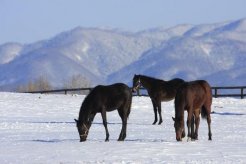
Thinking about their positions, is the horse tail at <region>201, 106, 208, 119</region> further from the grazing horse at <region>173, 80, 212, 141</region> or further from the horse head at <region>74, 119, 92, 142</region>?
the horse head at <region>74, 119, 92, 142</region>

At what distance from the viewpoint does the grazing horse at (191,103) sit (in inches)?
796

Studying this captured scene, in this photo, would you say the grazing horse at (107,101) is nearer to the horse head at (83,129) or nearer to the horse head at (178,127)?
the horse head at (83,129)

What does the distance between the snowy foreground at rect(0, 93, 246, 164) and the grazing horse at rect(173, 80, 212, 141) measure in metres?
0.38

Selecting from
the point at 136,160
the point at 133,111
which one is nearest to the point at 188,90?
the point at 136,160

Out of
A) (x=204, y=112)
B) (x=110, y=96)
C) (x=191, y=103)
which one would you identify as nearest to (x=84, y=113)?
(x=110, y=96)

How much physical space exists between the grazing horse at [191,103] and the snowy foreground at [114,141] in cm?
38

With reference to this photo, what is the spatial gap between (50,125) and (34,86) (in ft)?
285

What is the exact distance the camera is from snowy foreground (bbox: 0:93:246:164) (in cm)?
1784

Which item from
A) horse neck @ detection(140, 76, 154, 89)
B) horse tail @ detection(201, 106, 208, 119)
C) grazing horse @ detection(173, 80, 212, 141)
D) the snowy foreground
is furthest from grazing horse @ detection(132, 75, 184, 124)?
grazing horse @ detection(173, 80, 212, 141)

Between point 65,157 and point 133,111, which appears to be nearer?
point 65,157

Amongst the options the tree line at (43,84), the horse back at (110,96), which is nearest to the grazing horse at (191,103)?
the horse back at (110,96)

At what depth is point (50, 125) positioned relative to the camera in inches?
1097

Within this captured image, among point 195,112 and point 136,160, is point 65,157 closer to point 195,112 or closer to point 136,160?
point 136,160

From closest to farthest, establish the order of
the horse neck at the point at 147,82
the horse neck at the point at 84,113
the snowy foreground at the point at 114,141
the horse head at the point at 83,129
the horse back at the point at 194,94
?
the snowy foreground at the point at 114,141, the horse back at the point at 194,94, the horse neck at the point at 84,113, the horse head at the point at 83,129, the horse neck at the point at 147,82
